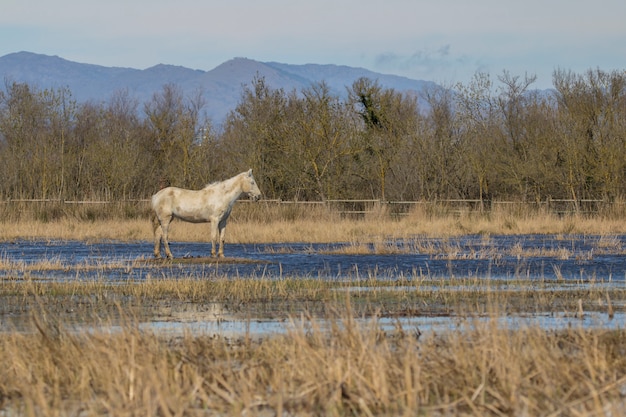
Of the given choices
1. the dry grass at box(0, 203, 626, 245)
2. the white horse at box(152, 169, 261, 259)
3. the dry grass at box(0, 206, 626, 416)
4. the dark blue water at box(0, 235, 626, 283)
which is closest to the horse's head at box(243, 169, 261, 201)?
the white horse at box(152, 169, 261, 259)

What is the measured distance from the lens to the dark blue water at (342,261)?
17625 millimetres

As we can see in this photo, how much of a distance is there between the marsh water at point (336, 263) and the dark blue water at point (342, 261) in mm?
20

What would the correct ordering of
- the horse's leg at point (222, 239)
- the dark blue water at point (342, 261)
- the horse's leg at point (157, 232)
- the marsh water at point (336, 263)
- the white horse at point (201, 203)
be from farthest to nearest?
the white horse at point (201, 203)
the horse's leg at point (157, 232)
the horse's leg at point (222, 239)
the dark blue water at point (342, 261)
the marsh water at point (336, 263)

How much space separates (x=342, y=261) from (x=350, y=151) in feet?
72.2

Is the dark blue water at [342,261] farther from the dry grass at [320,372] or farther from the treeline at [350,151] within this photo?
the treeline at [350,151]

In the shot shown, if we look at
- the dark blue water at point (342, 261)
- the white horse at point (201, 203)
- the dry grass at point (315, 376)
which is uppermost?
the white horse at point (201, 203)

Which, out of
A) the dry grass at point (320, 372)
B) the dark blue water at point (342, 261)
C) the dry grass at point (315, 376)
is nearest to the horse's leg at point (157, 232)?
the dark blue water at point (342, 261)

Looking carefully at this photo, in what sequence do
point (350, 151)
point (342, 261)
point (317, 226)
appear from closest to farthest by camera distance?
point (342, 261)
point (317, 226)
point (350, 151)

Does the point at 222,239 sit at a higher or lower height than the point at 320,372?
higher

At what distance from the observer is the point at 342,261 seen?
20797 millimetres

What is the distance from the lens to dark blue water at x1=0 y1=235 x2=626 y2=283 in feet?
57.8

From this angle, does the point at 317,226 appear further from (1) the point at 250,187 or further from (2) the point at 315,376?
(2) the point at 315,376

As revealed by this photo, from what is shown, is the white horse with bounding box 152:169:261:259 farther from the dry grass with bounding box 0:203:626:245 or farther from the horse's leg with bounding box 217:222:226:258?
the dry grass with bounding box 0:203:626:245

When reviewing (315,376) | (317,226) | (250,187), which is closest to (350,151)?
(317,226)
